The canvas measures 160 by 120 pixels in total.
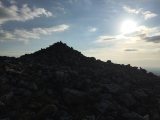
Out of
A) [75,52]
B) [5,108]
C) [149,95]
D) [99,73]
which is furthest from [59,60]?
[5,108]

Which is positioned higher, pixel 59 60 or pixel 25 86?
pixel 59 60

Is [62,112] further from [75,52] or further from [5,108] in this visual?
[75,52]

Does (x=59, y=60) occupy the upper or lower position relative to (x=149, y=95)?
upper

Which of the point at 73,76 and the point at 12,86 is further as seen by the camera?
the point at 73,76

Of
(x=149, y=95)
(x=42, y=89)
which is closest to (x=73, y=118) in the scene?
(x=42, y=89)

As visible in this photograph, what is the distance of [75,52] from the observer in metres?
44.0

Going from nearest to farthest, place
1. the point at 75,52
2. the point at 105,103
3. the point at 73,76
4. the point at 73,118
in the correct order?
the point at 73,118 → the point at 105,103 → the point at 73,76 → the point at 75,52

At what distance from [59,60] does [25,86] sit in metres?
17.8

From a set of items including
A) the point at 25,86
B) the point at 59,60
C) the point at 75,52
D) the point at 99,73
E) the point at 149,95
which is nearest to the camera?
the point at 25,86

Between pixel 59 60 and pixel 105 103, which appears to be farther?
pixel 59 60

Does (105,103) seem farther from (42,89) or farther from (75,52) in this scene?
(75,52)

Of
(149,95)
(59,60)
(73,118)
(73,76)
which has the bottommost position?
(73,118)

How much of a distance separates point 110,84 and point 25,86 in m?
9.22

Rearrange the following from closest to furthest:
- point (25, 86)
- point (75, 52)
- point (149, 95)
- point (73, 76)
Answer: point (25, 86) < point (149, 95) < point (73, 76) < point (75, 52)
